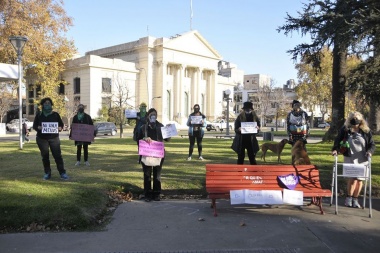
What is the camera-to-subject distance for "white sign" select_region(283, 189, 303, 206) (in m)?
6.24

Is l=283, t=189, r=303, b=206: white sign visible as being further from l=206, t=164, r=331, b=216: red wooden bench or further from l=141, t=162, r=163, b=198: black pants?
l=141, t=162, r=163, b=198: black pants

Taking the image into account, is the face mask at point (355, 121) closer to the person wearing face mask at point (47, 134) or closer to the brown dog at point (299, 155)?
the brown dog at point (299, 155)

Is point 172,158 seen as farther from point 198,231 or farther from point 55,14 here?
point 55,14

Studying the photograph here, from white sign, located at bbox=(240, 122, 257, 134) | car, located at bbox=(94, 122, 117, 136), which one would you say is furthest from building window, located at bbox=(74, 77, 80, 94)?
white sign, located at bbox=(240, 122, 257, 134)

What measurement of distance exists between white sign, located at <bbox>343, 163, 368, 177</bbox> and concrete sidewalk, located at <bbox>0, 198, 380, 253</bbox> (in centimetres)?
69

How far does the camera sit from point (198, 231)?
540 centimetres

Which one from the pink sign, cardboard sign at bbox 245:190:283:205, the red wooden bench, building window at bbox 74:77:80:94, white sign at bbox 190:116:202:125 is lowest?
cardboard sign at bbox 245:190:283:205

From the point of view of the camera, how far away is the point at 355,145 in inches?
266

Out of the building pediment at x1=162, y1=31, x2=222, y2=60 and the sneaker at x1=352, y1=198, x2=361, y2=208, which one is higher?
the building pediment at x1=162, y1=31, x2=222, y2=60

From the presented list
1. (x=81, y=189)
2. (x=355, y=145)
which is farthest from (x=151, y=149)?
(x=355, y=145)

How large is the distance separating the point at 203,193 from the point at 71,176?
350 centimetres

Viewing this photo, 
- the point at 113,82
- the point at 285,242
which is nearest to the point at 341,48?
the point at 285,242

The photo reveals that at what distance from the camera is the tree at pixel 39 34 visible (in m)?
41.0

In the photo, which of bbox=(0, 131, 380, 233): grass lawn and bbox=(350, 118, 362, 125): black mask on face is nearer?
bbox=(0, 131, 380, 233): grass lawn
